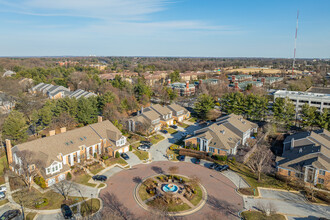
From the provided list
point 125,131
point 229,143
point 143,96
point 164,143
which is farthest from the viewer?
point 143,96

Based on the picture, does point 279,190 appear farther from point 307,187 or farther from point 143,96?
point 143,96

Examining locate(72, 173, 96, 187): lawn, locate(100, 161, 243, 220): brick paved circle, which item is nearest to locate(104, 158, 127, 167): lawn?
locate(100, 161, 243, 220): brick paved circle

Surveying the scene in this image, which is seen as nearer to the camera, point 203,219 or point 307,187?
A: point 203,219

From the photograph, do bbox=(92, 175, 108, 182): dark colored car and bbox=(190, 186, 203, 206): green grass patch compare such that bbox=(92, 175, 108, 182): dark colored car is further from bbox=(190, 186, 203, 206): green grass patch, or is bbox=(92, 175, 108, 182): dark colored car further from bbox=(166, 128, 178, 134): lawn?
bbox=(166, 128, 178, 134): lawn

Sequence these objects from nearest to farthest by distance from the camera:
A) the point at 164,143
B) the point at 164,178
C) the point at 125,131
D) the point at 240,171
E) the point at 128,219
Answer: the point at 128,219
the point at 164,178
the point at 240,171
the point at 164,143
the point at 125,131

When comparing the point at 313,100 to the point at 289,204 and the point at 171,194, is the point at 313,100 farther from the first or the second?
the point at 171,194

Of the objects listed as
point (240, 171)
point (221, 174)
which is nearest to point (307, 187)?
point (240, 171)

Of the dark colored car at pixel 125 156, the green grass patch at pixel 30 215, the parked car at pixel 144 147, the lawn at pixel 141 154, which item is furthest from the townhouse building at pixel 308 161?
the green grass patch at pixel 30 215
